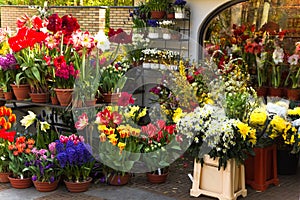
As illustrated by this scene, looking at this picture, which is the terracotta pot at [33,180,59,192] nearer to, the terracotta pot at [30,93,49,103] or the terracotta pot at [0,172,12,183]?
the terracotta pot at [0,172,12,183]

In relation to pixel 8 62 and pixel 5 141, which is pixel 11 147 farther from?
pixel 8 62

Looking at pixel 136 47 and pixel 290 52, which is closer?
pixel 290 52

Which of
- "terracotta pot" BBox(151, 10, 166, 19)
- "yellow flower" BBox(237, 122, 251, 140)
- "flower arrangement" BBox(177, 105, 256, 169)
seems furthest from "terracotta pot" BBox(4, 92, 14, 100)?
"terracotta pot" BBox(151, 10, 166, 19)

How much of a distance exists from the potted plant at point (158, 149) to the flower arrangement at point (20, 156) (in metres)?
1.34

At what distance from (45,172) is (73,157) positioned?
1.18 feet

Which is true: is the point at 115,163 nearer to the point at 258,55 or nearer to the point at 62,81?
the point at 62,81

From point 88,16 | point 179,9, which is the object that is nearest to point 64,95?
point 179,9

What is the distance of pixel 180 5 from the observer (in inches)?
325

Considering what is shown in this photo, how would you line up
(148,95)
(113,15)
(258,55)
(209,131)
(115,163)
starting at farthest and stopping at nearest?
(113,15) < (148,95) < (258,55) < (115,163) < (209,131)

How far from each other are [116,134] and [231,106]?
139 cm

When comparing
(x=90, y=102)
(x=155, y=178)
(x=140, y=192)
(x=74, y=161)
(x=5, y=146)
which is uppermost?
(x=90, y=102)

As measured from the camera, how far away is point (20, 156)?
18.7ft

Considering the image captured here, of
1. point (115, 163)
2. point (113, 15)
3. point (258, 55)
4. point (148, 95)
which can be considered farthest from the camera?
point (113, 15)

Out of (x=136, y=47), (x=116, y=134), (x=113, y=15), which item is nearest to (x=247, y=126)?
(x=116, y=134)
